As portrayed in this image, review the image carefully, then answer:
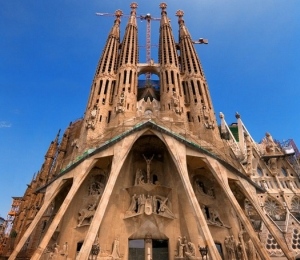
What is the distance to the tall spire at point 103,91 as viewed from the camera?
20531mm

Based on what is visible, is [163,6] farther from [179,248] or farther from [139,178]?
[179,248]

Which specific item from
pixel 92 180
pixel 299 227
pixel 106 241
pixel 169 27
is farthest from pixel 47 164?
pixel 299 227

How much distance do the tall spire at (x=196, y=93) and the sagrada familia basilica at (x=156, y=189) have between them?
11cm

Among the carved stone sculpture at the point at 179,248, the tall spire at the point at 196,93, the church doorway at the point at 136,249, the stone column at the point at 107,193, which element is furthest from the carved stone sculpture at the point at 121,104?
the carved stone sculpture at the point at 179,248

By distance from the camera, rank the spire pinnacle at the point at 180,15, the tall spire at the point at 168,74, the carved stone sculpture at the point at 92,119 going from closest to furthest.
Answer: the carved stone sculpture at the point at 92,119 → the tall spire at the point at 168,74 → the spire pinnacle at the point at 180,15

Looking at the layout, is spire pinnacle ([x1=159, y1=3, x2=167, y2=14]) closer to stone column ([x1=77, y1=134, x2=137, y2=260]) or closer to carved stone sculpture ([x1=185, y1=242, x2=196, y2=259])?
stone column ([x1=77, y1=134, x2=137, y2=260])

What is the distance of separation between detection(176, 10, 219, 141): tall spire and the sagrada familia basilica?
107 mm

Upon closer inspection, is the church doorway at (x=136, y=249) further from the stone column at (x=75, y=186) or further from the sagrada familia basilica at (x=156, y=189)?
the stone column at (x=75, y=186)

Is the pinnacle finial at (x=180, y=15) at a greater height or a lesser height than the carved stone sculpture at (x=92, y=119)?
greater

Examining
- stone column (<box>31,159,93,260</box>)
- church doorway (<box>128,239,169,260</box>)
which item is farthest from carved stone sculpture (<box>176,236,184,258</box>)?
stone column (<box>31,159,93,260</box>)

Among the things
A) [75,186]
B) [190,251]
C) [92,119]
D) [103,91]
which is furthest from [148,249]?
[103,91]

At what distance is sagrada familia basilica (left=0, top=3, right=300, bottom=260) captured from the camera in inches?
564

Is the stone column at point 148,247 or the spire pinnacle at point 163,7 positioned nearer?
the stone column at point 148,247

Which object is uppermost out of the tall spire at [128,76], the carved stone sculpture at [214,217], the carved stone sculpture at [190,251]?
the tall spire at [128,76]
